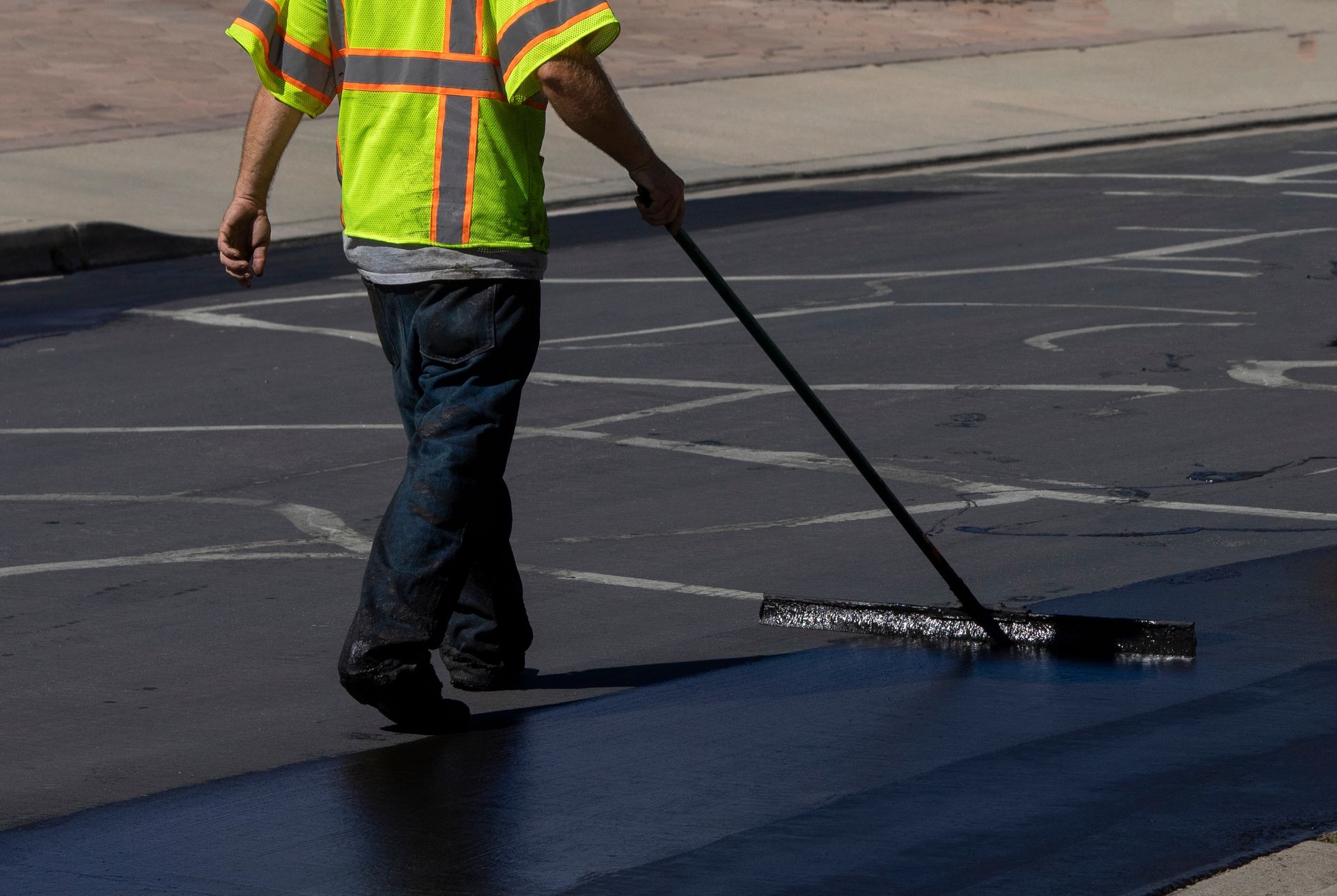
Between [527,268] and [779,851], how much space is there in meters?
1.53

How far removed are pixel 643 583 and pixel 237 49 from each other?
18008 millimetres

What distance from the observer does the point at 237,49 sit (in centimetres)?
2370

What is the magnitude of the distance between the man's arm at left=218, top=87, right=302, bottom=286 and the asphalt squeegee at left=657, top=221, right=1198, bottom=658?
0.95 meters

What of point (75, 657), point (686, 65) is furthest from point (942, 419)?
point (686, 65)

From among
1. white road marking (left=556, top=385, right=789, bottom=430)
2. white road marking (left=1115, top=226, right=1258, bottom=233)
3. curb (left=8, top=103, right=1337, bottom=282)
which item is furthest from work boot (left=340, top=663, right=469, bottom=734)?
white road marking (left=1115, top=226, right=1258, bottom=233)

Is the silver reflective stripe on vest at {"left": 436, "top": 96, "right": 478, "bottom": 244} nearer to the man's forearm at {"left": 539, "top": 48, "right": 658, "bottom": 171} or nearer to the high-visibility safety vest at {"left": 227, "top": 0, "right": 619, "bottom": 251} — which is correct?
the high-visibility safety vest at {"left": 227, "top": 0, "right": 619, "bottom": 251}

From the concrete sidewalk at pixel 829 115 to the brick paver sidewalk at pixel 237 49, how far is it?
85mm

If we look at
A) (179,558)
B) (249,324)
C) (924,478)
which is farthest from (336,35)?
(249,324)

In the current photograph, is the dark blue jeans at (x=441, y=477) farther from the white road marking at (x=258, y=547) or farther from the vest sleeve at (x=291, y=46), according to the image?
the white road marking at (x=258, y=547)

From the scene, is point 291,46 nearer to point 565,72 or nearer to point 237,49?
point 565,72

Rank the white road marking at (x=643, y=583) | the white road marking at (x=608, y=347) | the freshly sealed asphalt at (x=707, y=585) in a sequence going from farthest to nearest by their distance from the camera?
the white road marking at (x=608, y=347) < the white road marking at (x=643, y=583) < the freshly sealed asphalt at (x=707, y=585)

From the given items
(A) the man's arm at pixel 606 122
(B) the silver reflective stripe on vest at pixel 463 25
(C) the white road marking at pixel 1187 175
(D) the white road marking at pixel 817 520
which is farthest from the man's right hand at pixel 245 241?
(C) the white road marking at pixel 1187 175

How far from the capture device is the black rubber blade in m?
5.66

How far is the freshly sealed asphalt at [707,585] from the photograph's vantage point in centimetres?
445
